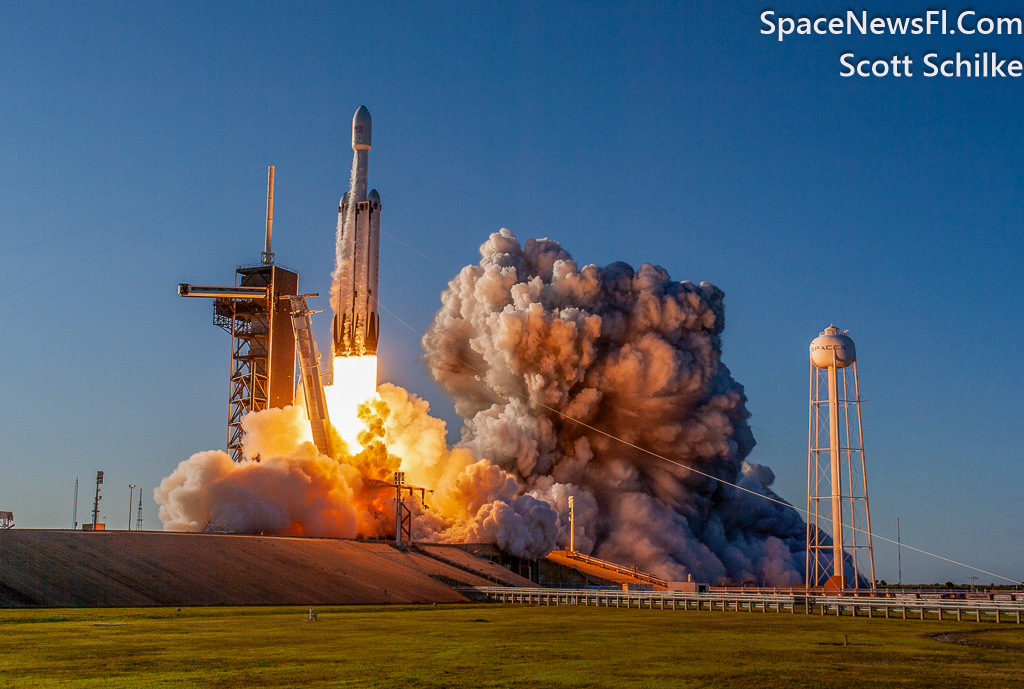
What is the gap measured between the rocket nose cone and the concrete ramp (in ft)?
94.5

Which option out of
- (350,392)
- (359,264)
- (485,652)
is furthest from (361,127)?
(485,652)

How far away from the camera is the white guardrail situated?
1496 inches

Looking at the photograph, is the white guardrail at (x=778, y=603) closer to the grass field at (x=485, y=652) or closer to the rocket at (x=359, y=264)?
the grass field at (x=485, y=652)

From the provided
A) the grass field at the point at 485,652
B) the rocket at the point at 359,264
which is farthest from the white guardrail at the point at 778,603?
the rocket at the point at 359,264

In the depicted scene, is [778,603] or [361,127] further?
[361,127]

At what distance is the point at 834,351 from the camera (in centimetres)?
6400

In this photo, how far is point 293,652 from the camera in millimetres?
22516

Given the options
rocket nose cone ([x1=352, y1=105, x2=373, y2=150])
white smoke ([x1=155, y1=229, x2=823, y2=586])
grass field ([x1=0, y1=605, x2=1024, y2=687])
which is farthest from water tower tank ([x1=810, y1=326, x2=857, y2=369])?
rocket nose cone ([x1=352, y1=105, x2=373, y2=150])

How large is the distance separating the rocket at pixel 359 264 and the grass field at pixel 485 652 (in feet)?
122

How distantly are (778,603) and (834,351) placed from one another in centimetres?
2382

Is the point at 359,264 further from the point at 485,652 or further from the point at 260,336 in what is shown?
the point at 485,652

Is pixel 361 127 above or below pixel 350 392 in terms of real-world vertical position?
above

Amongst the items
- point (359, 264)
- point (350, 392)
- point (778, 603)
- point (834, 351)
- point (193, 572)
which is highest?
point (359, 264)

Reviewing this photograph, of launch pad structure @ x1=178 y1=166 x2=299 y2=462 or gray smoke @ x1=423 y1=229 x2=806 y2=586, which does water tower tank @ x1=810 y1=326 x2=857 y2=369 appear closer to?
gray smoke @ x1=423 y1=229 x2=806 y2=586
